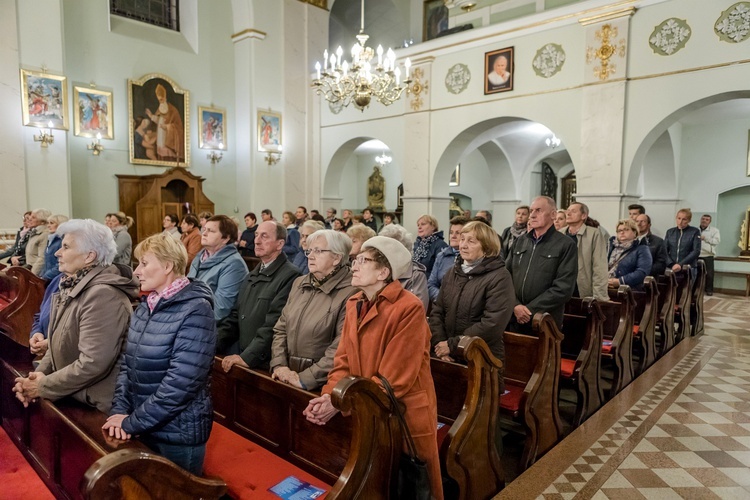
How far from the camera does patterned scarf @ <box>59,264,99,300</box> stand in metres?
2.20

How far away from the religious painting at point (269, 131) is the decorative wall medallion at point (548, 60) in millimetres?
6054

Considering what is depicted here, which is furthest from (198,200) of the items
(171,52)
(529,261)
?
(529,261)

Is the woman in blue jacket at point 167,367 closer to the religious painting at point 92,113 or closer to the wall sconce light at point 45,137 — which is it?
the wall sconce light at point 45,137

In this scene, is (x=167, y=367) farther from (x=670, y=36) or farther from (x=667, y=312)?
(x=670, y=36)

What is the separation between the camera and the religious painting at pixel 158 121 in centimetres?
1033

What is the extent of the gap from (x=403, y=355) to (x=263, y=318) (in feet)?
4.08

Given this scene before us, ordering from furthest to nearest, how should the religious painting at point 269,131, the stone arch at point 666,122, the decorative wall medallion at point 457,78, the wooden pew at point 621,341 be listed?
the religious painting at point 269,131 → the decorative wall medallion at point 457,78 → the stone arch at point 666,122 → the wooden pew at point 621,341

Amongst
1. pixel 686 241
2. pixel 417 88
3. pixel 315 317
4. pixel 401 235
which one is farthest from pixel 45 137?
pixel 686 241

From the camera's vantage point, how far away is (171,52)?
1092cm

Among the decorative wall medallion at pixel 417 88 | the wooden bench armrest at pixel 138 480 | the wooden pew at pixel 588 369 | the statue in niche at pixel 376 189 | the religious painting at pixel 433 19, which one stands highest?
the religious painting at pixel 433 19

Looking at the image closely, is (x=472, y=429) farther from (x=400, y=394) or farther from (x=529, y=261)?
(x=529, y=261)

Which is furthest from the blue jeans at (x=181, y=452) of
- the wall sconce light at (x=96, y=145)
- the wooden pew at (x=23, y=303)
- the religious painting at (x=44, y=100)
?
the wall sconce light at (x=96, y=145)

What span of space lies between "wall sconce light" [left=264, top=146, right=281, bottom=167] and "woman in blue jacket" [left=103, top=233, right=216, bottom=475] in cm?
992

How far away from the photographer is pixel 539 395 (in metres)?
2.89
